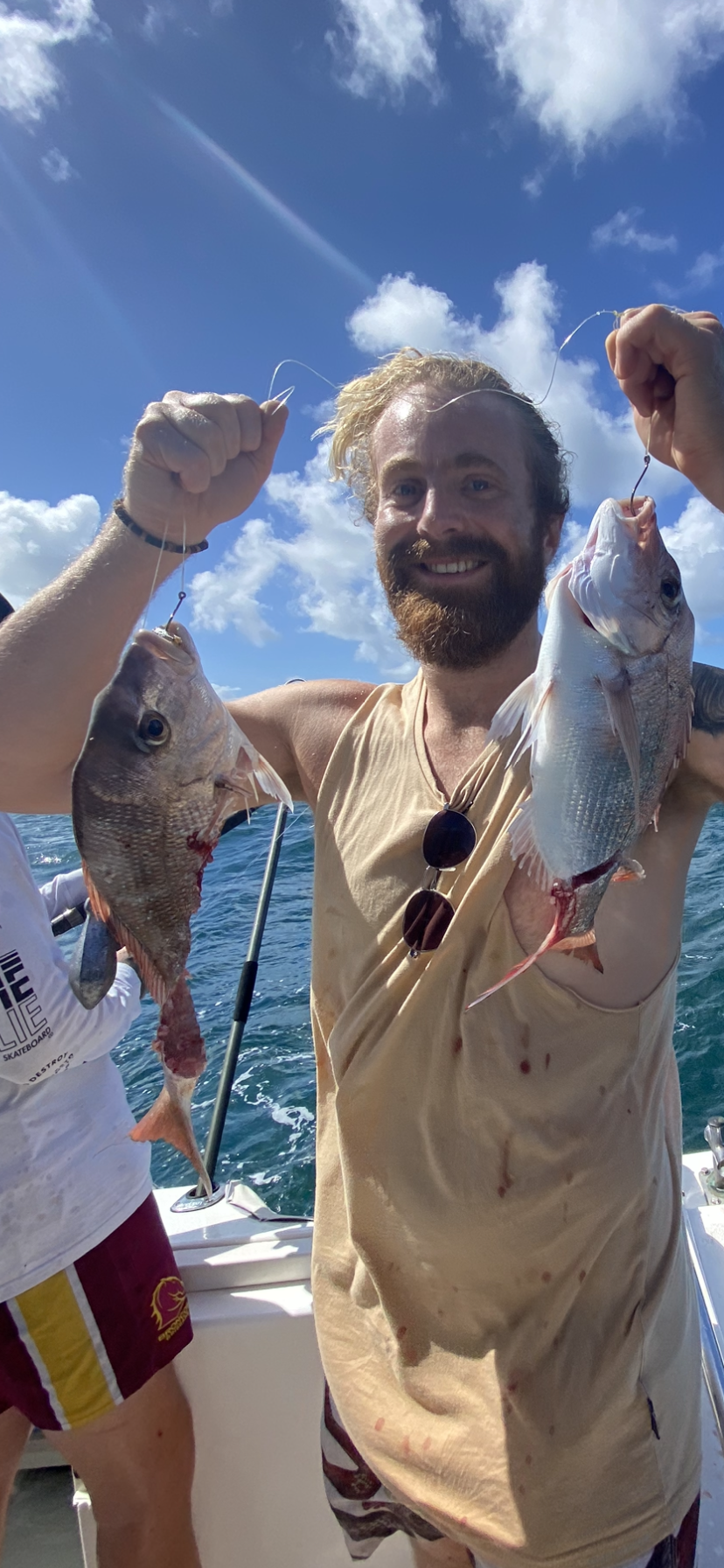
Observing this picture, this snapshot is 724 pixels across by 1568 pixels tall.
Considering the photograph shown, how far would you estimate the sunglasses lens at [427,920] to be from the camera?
1.67m

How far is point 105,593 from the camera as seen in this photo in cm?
147

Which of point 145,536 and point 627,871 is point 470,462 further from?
point 627,871

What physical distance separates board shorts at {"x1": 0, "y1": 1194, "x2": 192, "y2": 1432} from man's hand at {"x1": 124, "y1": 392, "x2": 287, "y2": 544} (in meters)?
1.87

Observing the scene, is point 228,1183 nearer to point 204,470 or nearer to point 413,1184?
point 413,1184

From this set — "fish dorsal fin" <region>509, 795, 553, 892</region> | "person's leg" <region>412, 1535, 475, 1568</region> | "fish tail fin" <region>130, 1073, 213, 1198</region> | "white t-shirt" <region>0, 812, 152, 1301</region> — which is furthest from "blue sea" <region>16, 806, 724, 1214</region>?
"person's leg" <region>412, 1535, 475, 1568</region>

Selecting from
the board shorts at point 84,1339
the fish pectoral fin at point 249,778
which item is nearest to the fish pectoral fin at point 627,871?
Result: the fish pectoral fin at point 249,778

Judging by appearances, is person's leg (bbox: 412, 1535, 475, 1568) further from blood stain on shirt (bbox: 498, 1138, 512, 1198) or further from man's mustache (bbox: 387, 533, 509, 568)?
man's mustache (bbox: 387, 533, 509, 568)

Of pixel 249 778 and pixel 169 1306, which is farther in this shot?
pixel 169 1306

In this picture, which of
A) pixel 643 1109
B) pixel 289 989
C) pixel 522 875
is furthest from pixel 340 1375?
pixel 289 989

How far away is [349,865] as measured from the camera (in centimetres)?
191

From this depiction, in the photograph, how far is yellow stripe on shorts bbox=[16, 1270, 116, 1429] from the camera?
6.61ft

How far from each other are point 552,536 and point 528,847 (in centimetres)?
118

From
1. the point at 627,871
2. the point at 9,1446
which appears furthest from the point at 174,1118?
the point at 9,1446

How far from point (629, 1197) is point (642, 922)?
1.79 ft
